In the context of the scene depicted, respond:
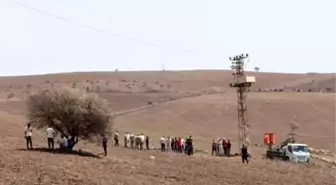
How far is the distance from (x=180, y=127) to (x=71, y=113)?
1783 inches

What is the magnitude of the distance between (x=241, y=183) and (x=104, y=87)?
318ft

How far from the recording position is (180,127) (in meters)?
85.6

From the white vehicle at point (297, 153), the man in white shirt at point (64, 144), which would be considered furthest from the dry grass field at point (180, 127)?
the man in white shirt at point (64, 144)

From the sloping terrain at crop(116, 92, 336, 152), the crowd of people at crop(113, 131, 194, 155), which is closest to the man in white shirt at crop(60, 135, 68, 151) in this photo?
the crowd of people at crop(113, 131, 194, 155)

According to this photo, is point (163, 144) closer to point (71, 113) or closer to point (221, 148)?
point (221, 148)

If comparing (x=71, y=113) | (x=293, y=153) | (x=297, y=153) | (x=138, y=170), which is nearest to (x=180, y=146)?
(x=293, y=153)

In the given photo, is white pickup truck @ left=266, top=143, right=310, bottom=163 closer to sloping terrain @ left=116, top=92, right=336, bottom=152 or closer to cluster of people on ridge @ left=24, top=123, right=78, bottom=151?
sloping terrain @ left=116, top=92, right=336, bottom=152

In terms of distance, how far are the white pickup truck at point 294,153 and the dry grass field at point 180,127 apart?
1.07 metres

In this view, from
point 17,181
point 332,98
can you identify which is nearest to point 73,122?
point 17,181

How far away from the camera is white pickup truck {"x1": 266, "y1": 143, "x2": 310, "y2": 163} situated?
5531 centimetres

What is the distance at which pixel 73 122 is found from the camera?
1620 inches

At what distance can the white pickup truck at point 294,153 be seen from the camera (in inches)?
2178

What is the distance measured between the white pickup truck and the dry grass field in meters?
1.07

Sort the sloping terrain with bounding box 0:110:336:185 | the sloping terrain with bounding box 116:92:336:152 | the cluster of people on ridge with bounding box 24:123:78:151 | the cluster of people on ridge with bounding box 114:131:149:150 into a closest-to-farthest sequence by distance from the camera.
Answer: the sloping terrain with bounding box 0:110:336:185 < the cluster of people on ridge with bounding box 24:123:78:151 < the cluster of people on ridge with bounding box 114:131:149:150 < the sloping terrain with bounding box 116:92:336:152
